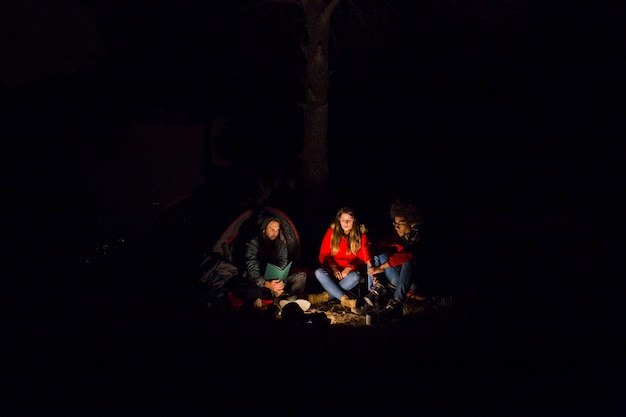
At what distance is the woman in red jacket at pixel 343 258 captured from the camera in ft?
19.8

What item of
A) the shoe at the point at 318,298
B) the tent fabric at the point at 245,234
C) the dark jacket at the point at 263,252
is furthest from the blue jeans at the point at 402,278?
the tent fabric at the point at 245,234

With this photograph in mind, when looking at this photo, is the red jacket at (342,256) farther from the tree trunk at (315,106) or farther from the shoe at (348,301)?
the tree trunk at (315,106)

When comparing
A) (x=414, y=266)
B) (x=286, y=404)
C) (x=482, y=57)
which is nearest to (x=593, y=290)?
(x=414, y=266)

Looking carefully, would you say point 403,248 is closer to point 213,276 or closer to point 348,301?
point 348,301

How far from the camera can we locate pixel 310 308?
20.6ft

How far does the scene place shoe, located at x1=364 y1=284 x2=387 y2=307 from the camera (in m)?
5.73

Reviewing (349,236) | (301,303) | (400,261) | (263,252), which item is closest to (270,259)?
(263,252)

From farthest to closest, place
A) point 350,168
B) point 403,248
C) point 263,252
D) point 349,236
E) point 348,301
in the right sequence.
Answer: point 350,168 → point 263,252 → point 349,236 → point 348,301 → point 403,248

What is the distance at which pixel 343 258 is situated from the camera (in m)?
6.32

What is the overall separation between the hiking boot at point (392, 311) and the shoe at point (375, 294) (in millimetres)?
188

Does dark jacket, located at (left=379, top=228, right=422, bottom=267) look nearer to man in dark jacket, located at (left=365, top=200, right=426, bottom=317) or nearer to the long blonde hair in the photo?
man in dark jacket, located at (left=365, top=200, right=426, bottom=317)

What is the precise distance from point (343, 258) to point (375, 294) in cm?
70

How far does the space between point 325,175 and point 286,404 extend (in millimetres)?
4533

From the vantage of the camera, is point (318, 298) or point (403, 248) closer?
point (403, 248)
